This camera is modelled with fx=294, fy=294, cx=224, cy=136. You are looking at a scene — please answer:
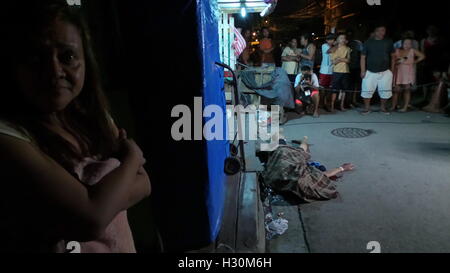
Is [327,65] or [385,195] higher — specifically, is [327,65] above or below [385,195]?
above

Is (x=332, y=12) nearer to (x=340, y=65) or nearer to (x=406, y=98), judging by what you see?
(x=340, y=65)

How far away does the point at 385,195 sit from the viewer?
162 inches

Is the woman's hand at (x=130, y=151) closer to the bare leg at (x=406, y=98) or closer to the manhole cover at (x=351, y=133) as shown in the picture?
the manhole cover at (x=351, y=133)

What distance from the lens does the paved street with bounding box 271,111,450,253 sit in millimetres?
3215

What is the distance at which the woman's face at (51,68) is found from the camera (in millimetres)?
1035

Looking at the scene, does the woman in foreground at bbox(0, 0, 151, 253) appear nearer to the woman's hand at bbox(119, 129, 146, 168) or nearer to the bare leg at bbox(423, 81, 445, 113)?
the woman's hand at bbox(119, 129, 146, 168)

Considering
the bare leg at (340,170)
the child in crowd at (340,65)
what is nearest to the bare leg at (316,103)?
the child in crowd at (340,65)

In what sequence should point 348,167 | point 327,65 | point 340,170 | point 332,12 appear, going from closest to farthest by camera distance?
point 340,170 → point 348,167 → point 327,65 → point 332,12

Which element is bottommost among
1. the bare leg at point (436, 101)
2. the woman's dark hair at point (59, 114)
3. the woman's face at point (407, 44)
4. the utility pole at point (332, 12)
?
the bare leg at point (436, 101)

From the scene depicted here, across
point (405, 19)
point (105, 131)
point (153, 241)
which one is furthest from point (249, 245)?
point (405, 19)

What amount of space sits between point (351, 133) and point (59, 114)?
267 inches

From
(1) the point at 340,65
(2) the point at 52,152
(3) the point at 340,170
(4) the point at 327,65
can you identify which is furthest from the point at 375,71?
(2) the point at 52,152

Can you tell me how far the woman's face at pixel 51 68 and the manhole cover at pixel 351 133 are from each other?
650cm

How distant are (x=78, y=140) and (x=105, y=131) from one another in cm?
16
